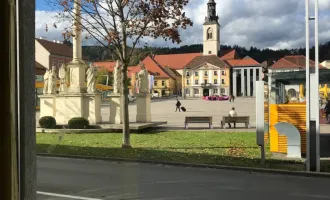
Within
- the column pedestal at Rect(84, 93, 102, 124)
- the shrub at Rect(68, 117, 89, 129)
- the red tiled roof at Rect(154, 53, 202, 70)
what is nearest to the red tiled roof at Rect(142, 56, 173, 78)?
the red tiled roof at Rect(154, 53, 202, 70)

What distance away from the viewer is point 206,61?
121 m

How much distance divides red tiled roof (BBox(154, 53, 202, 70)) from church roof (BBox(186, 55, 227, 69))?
460 cm

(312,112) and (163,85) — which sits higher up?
(163,85)

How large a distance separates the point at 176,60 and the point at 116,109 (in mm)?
107374

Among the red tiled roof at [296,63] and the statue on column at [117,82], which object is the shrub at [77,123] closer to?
the statue on column at [117,82]

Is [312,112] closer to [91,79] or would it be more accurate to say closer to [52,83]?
[91,79]

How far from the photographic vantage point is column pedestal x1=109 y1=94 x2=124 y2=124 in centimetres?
2427

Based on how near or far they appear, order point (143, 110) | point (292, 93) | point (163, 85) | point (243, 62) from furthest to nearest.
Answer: point (163, 85) < point (243, 62) < point (143, 110) < point (292, 93)

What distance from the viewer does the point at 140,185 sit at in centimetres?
848

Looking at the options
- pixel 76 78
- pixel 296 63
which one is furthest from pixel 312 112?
pixel 76 78

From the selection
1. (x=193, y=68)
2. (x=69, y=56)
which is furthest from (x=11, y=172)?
(x=193, y=68)

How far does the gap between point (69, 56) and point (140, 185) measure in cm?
1871

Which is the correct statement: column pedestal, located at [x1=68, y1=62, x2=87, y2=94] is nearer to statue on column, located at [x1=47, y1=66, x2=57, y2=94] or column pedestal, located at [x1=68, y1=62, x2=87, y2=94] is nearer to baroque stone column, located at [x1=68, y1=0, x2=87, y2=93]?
baroque stone column, located at [x1=68, y1=0, x2=87, y2=93]

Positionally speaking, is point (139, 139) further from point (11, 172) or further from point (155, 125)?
point (11, 172)
